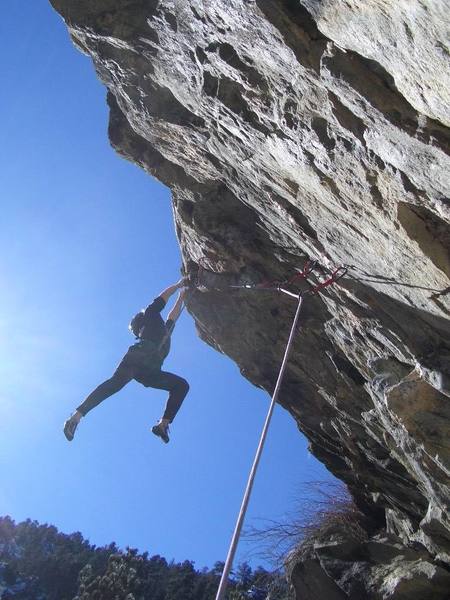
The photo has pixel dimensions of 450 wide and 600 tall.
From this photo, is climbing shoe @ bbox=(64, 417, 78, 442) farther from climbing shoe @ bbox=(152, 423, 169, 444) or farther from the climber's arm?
the climber's arm

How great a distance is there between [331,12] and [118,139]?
15.9ft

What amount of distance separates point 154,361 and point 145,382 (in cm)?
33

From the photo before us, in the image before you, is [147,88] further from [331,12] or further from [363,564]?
[363,564]

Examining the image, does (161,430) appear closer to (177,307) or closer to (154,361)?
(154,361)

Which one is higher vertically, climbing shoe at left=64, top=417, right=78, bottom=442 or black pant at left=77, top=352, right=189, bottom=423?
black pant at left=77, top=352, right=189, bottom=423

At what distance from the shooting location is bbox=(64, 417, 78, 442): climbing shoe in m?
6.09

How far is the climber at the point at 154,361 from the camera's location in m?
6.94

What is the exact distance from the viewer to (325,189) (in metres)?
4.32

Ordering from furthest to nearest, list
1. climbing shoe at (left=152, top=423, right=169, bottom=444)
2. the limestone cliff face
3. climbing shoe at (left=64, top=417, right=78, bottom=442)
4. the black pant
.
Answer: climbing shoe at (left=152, top=423, right=169, bottom=444), the black pant, climbing shoe at (left=64, top=417, right=78, bottom=442), the limestone cliff face

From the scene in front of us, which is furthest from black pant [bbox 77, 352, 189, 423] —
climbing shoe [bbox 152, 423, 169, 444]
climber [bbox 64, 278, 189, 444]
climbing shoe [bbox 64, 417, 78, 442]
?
climbing shoe [bbox 64, 417, 78, 442]

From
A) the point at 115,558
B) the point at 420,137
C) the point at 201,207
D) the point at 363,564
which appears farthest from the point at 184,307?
the point at 115,558

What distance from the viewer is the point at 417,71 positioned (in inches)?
102

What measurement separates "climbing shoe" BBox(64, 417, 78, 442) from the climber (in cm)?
67

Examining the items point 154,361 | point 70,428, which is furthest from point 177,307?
point 70,428
